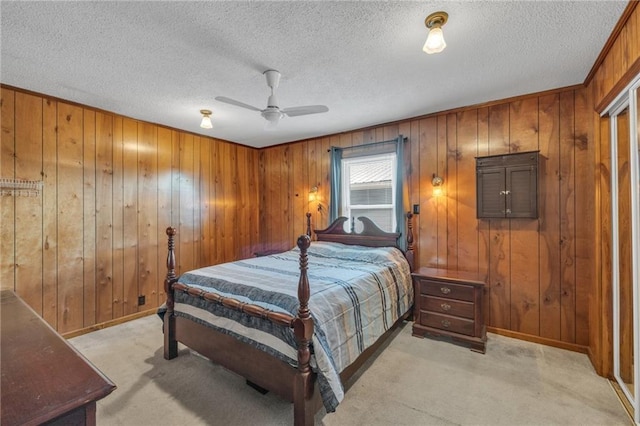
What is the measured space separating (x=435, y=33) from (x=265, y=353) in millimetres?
2389

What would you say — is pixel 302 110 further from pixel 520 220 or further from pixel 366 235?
pixel 520 220

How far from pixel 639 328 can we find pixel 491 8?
2.26 metres

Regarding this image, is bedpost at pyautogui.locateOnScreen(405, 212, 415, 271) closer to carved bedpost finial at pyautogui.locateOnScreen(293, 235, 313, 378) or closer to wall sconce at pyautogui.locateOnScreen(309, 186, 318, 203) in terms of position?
wall sconce at pyautogui.locateOnScreen(309, 186, 318, 203)

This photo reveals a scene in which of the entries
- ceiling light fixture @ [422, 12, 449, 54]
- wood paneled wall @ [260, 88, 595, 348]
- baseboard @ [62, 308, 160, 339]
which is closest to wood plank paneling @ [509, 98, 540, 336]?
wood paneled wall @ [260, 88, 595, 348]

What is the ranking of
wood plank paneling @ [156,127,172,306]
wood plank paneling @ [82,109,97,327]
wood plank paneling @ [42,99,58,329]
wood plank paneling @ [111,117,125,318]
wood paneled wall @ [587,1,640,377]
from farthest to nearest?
wood plank paneling @ [156,127,172,306] → wood plank paneling @ [111,117,125,318] → wood plank paneling @ [82,109,97,327] → wood plank paneling @ [42,99,58,329] → wood paneled wall @ [587,1,640,377]

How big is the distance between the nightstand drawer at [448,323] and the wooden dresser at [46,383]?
3.00 m

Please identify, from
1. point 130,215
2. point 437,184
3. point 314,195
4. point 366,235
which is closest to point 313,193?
point 314,195

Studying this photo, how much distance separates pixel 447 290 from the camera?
3027 mm

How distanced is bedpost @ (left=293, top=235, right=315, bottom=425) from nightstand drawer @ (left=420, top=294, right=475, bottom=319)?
183cm

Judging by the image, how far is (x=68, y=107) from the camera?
323 cm

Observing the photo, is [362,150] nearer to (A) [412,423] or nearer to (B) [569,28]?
(B) [569,28]

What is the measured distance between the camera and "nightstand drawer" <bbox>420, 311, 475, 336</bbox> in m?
2.90

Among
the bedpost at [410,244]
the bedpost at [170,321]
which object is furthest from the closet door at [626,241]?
A: the bedpost at [170,321]

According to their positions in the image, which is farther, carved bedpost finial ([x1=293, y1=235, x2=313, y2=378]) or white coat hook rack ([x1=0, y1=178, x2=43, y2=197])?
white coat hook rack ([x1=0, y1=178, x2=43, y2=197])
